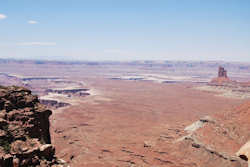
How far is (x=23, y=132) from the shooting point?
15.5 meters

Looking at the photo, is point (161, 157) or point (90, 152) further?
point (90, 152)

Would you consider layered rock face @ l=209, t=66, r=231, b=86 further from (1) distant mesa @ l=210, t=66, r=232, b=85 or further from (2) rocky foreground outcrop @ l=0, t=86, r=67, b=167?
(2) rocky foreground outcrop @ l=0, t=86, r=67, b=167

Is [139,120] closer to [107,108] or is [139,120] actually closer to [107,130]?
[107,130]

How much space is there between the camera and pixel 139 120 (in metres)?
94.2

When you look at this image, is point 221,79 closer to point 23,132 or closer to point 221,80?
point 221,80

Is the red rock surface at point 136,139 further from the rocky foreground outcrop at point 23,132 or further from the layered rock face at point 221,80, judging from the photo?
the layered rock face at point 221,80

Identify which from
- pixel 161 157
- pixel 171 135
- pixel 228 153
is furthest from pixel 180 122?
pixel 228 153

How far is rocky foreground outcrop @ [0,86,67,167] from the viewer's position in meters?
13.7

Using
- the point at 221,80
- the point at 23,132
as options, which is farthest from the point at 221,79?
the point at 23,132

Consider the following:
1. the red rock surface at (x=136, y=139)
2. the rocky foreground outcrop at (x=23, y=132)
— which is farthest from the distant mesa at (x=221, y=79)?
the rocky foreground outcrop at (x=23, y=132)

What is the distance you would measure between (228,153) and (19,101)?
35908mm

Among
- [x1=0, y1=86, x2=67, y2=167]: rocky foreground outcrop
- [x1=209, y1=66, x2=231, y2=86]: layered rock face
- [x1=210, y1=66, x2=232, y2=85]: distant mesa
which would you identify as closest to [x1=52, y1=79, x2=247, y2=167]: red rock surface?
[x1=0, y1=86, x2=67, y2=167]: rocky foreground outcrop

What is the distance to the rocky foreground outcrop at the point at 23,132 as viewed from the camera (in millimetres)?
13672

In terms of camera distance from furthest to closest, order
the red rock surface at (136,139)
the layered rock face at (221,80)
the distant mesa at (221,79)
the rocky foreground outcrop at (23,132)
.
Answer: the distant mesa at (221,79) < the layered rock face at (221,80) < the red rock surface at (136,139) < the rocky foreground outcrop at (23,132)
